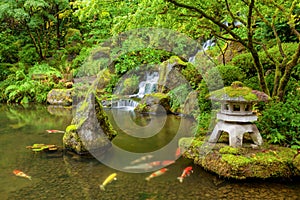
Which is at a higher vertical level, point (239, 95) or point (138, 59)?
point (138, 59)

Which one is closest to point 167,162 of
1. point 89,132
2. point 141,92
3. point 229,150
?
point 229,150

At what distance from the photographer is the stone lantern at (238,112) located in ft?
19.8

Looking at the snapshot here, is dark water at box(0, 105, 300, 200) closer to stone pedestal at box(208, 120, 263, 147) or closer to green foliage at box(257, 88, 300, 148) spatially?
stone pedestal at box(208, 120, 263, 147)

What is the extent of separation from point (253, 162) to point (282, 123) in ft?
4.28

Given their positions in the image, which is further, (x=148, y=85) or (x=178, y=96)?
(x=148, y=85)

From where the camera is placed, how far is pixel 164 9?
641 centimetres

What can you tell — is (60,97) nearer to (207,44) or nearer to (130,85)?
(130,85)

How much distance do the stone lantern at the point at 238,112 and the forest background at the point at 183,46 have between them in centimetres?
66

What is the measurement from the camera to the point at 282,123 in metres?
6.48

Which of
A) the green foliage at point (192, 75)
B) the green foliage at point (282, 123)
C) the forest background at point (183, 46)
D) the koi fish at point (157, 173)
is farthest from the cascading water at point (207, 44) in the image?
the koi fish at point (157, 173)

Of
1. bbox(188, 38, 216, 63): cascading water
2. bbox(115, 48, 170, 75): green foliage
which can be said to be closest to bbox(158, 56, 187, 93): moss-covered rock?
bbox(188, 38, 216, 63): cascading water

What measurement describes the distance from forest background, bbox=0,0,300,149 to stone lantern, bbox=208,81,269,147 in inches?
25.8

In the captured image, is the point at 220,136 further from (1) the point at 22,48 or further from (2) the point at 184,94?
(1) the point at 22,48

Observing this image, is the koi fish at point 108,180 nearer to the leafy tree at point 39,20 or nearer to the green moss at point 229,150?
the green moss at point 229,150
